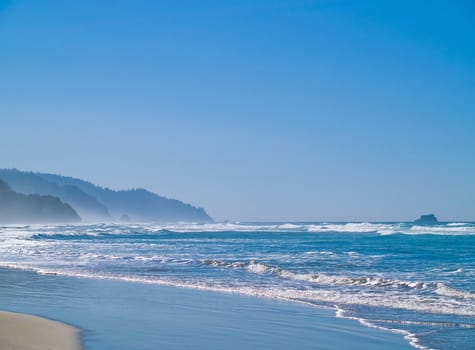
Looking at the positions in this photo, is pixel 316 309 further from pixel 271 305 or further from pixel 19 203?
pixel 19 203

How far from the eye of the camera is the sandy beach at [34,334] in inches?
323

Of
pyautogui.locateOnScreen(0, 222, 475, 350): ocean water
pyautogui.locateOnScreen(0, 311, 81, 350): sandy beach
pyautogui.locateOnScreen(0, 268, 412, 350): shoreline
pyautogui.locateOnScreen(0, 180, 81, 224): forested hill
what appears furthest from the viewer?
pyautogui.locateOnScreen(0, 180, 81, 224): forested hill

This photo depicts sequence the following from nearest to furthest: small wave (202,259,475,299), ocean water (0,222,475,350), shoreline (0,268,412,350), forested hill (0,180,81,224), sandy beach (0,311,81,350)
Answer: sandy beach (0,311,81,350) < shoreline (0,268,412,350) < ocean water (0,222,475,350) < small wave (202,259,475,299) < forested hill (0,180,81,224)

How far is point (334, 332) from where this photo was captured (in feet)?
32.0

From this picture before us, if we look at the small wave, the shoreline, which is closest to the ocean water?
the small wave

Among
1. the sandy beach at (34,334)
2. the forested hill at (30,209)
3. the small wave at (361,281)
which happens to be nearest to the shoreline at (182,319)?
the sandy beach at (34,334)

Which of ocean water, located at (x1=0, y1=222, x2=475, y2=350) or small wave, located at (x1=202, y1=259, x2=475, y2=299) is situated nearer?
ocean water, located at (x1=0, y1=222, x2=475, y2=350)

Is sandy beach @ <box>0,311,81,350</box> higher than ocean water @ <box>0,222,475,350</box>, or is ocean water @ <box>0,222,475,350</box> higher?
sandy beach @ <box>0,311,81,350</box>

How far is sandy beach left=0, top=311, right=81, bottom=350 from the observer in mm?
8203

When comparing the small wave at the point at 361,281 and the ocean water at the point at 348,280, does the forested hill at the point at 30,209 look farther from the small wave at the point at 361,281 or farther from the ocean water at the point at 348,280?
the small wave at the point at 361,281

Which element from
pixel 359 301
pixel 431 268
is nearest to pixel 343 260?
pixel 431 268

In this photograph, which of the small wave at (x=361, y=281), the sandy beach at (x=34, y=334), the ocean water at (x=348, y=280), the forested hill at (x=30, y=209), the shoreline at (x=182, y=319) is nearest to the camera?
the sandy beach at (x=34, y=334)

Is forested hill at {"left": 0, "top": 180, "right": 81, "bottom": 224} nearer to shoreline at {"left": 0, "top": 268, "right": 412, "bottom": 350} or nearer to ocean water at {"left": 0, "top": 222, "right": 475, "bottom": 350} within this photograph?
ocean water at {"left": 0, "top": 222, "right": 475, "bottom": 350}

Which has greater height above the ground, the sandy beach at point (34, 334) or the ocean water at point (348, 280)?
the sandy beach at point (34, 334)
